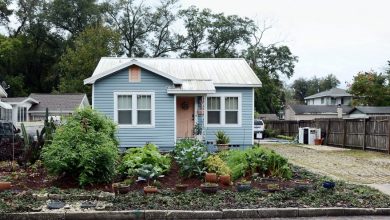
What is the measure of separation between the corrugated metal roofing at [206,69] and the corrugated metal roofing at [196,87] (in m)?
0.57

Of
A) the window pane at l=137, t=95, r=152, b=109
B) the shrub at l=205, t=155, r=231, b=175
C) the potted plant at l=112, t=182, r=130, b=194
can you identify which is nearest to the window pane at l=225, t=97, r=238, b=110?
the window pane at l=137, t=95, r=152, b=109

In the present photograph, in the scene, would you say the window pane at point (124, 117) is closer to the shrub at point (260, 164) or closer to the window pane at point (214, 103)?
the window pane at point (214, 103)

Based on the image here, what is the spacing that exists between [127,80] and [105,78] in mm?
860

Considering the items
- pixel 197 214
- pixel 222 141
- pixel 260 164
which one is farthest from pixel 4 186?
pixel 222 141

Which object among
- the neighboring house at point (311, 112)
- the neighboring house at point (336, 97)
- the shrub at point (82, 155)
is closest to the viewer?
the shrub at point (82, 155)

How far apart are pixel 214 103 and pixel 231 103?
2.36 ft

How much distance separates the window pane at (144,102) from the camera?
1744cm

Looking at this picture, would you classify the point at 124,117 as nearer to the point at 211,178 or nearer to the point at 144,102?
the point at 144,102

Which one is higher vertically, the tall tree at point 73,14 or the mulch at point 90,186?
the tall tree at point 73,14

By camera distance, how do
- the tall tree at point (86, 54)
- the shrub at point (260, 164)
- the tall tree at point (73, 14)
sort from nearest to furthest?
the shrub at point (260, 164)
the tall tree at point (86, 54)
the tall tree at point (73, 14)

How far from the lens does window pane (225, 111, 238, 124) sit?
18.6m

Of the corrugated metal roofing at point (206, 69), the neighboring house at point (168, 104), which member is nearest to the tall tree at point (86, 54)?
the corrugated metal roofing at point (206, 69)

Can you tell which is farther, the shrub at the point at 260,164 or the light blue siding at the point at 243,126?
the light blue siding at the point at 243,126

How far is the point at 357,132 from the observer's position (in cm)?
2445
